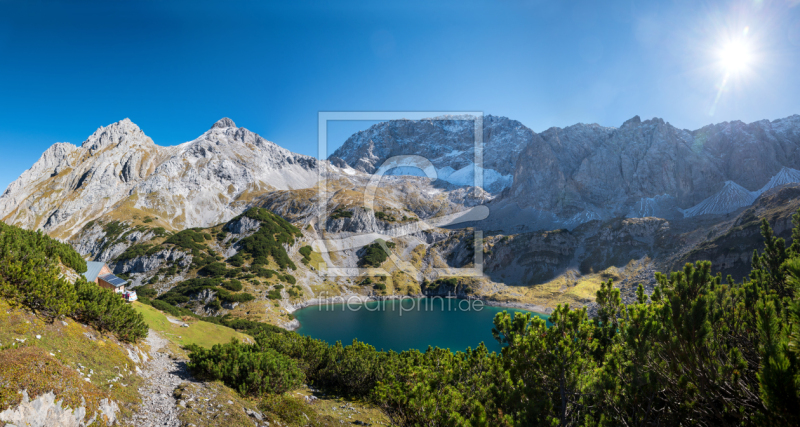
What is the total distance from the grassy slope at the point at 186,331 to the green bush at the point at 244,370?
11.4 meters

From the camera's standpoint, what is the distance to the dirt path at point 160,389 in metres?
10.8

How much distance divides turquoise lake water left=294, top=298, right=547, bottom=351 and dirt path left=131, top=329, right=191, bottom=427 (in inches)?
2051

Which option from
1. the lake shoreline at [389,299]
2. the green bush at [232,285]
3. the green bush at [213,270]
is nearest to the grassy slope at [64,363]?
the green bush at [232,285]

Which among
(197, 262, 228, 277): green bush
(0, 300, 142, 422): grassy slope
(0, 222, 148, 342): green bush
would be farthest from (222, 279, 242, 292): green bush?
(0, 300, 142, 422): grassy slope

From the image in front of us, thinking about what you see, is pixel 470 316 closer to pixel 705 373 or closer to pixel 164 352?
pixel 164 352

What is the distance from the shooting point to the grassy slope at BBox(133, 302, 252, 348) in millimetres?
27045

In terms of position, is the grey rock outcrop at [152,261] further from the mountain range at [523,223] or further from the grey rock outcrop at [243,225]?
the grey rock outcrop at [243,225]

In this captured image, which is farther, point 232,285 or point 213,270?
point 213,270

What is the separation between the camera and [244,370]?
16.8 metres

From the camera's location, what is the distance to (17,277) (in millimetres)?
13812

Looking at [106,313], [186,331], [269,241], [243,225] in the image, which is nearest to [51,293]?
[106,313]

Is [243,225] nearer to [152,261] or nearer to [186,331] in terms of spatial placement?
[152,261]

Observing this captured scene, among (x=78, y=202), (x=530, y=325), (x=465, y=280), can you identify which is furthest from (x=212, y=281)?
(x=78, y=202)

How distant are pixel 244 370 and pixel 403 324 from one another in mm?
73598
